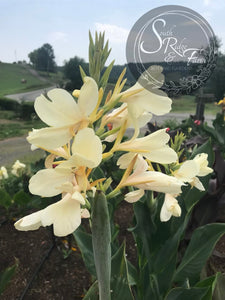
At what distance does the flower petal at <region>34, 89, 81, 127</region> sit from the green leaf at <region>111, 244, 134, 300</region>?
58cm

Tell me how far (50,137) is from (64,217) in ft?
0.39

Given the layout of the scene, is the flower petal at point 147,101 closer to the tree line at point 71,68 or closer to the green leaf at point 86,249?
the tree line at point 71,68

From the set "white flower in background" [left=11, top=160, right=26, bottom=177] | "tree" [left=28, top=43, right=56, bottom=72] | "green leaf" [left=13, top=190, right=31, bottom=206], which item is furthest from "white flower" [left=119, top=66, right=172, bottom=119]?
"tree" [left=28, top=43, right=56, bottom=72]

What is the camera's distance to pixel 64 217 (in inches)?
15.6

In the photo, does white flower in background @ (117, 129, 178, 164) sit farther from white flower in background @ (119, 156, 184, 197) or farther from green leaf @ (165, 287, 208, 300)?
green leaf @ (165, 287, 208, 300)

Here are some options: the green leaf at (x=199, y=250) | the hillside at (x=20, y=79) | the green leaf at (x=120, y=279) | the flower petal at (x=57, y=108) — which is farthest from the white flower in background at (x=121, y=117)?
the hillside at (x=20, y=79)

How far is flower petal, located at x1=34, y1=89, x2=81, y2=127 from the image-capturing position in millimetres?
390

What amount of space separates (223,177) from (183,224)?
421 mm

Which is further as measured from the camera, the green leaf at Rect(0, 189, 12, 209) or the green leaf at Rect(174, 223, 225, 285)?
the green leaf at Rect(0, 189, 12, 209)

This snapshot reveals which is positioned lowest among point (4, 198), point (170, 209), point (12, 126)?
point (12, 126)

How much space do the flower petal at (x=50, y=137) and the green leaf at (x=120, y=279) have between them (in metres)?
0.56

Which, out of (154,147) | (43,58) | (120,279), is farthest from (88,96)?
(43,58)

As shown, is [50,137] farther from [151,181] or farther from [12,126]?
[12,126]

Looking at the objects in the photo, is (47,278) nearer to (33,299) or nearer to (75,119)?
(33,299)
